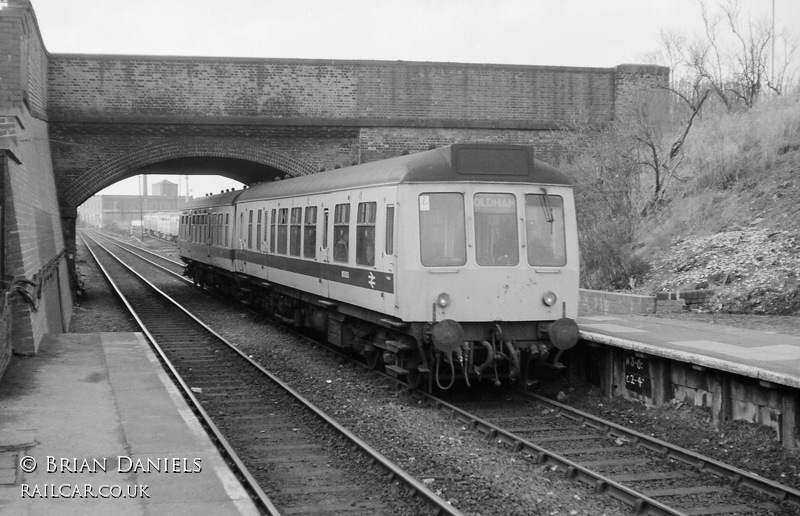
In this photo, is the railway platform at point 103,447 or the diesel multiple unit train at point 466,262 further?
the diesel multiple unit train at point 466,262

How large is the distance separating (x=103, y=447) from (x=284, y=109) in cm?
1598

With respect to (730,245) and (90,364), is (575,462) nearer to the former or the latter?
(90,364)

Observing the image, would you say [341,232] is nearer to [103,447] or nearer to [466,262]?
[466,262]

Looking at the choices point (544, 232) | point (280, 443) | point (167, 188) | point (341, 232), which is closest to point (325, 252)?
point (341, 232)

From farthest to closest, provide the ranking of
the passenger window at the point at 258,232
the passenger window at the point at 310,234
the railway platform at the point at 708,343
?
the passenger window at the point at 258,232 < the passenger window at the point at 310,234 < the railway platform at the point at 708,343

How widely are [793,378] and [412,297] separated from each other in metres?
4.02

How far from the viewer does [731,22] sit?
26.0 meters

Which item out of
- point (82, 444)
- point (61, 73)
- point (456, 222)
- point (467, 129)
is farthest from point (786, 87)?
point (82, 444)

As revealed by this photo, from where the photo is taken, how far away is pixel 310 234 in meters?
13.7

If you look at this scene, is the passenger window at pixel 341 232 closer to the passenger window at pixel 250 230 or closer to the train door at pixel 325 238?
the train door at pixel 325 238

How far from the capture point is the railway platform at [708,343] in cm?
805

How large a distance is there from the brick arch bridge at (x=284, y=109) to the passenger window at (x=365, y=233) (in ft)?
36.9

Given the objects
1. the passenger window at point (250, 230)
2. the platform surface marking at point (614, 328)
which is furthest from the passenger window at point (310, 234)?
the passenger window at point (250, 230)

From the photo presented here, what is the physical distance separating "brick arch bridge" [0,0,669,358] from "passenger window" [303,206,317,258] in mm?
8611
